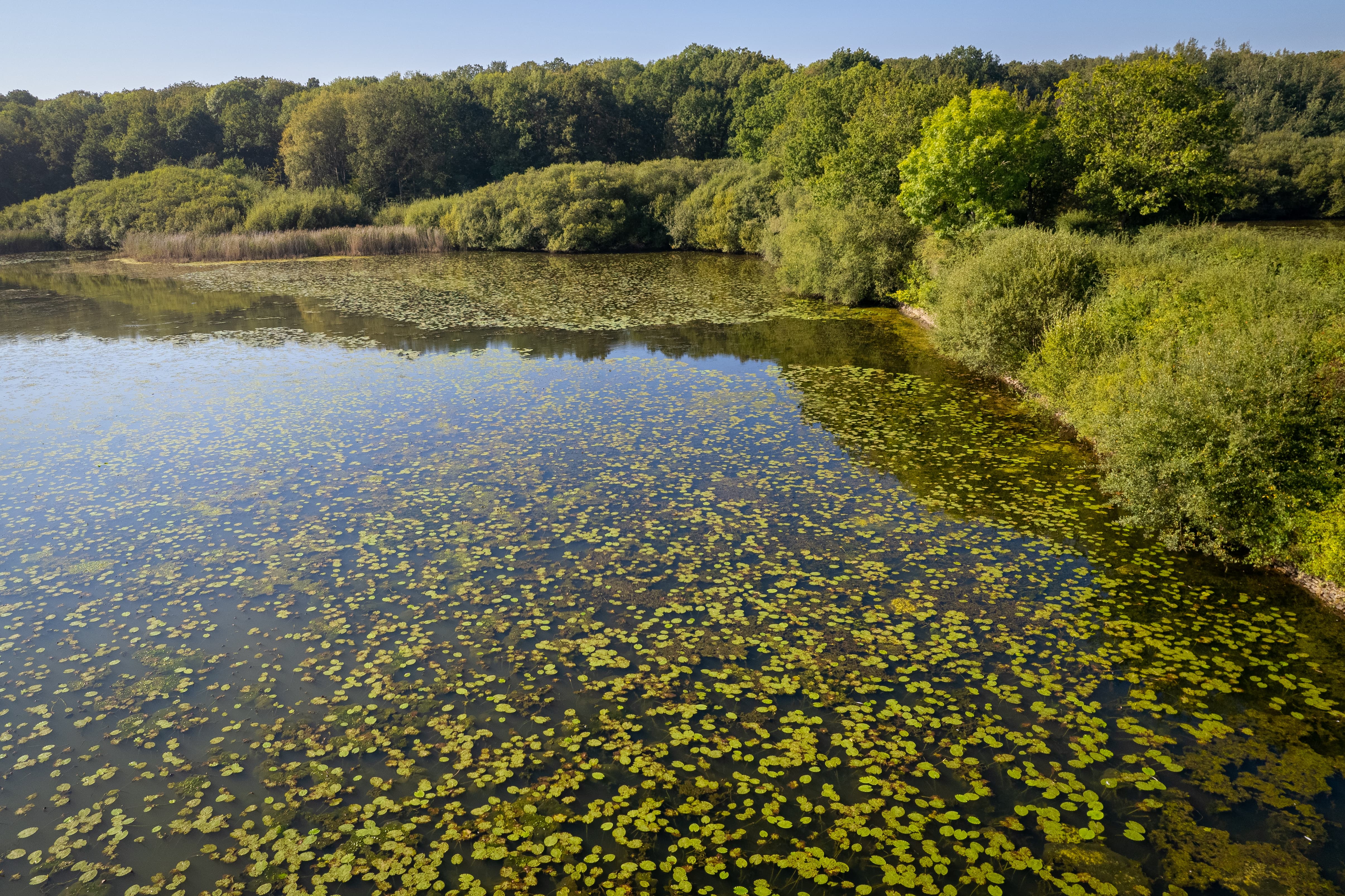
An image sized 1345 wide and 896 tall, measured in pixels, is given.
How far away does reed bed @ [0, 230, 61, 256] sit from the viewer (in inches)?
1826

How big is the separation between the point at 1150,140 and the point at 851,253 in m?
8.75

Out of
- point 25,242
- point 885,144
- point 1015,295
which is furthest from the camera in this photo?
point 25,242

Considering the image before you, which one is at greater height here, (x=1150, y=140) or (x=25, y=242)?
(x=1150, y=140)

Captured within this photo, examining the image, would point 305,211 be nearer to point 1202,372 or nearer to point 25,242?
point 25,242

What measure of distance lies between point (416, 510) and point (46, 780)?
4.57m

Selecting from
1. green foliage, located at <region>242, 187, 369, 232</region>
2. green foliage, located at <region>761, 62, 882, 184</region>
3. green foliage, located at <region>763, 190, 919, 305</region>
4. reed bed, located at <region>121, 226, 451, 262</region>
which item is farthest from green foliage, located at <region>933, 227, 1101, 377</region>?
green foliage, located at <region>242, 187, 369, 232</region>

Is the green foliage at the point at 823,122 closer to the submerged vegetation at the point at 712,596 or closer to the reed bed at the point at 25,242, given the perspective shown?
the submerged vegetation at the point at 712,596

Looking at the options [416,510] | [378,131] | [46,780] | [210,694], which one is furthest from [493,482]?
[378,131]

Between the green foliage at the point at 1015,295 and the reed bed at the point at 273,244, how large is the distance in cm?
3520

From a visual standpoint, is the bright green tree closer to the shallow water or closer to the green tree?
the shallow water

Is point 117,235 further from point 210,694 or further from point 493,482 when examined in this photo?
point 210,694

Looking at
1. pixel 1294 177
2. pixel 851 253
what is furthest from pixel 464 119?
pixel 1294 177

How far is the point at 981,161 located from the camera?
874 inches

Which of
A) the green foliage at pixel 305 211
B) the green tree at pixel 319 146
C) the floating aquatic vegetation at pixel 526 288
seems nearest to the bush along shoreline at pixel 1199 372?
the floating aquatic vegetation at pixel 526 288
